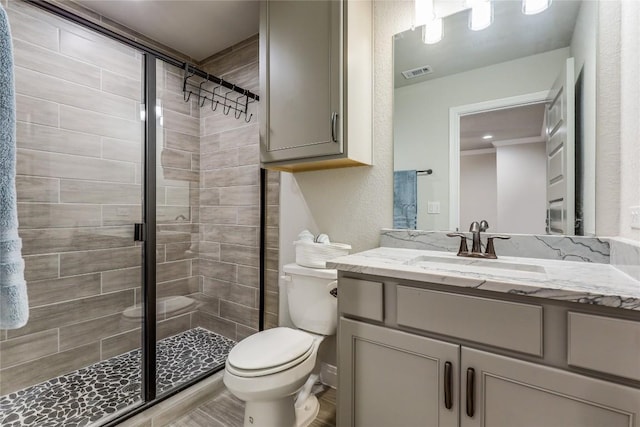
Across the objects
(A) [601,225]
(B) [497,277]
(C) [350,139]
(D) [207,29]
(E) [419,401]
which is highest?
(D) [207,29]

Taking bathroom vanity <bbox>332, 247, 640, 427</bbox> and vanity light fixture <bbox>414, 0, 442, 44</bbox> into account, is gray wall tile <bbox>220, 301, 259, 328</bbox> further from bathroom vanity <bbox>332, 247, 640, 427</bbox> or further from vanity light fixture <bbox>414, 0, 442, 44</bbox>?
vanity light fixture <bbox>414, 0, 442, 44</bbox>

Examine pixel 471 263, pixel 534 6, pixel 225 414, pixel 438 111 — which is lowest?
pixel 225 414

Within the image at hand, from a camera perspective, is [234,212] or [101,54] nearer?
[101,54]

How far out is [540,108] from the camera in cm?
136

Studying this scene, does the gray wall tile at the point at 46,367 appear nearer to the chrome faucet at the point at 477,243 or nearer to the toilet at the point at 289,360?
the toilet at the point at 289,360

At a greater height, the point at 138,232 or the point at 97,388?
the point at 138,232

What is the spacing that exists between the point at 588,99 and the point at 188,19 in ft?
7.94

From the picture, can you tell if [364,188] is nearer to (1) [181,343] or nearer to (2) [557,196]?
(2) [557,196]

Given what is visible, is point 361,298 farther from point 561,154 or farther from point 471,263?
point 561,154

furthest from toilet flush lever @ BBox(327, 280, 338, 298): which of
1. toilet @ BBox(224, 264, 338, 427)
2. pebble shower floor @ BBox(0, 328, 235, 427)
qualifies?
pebble shower floor @ BBox(0, 328, 235, 427)

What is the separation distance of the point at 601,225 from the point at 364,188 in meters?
1.08

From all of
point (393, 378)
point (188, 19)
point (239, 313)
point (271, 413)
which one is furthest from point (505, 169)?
point (188, 19)

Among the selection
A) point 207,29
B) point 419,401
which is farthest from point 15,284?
point 207,29

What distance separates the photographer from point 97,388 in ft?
5.74
